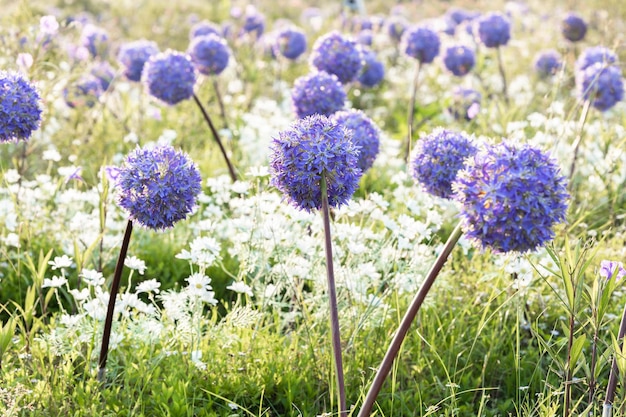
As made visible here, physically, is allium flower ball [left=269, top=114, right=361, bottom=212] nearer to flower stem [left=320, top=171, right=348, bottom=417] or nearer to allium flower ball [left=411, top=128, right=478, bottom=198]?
flower stem [left=320, top=171, right=348, bottom=417]

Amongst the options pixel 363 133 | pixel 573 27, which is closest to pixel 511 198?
pixel 363 133

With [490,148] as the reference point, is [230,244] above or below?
below

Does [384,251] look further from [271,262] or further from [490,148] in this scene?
[490,148]

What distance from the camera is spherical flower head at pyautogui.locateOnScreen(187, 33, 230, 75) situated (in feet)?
15.1

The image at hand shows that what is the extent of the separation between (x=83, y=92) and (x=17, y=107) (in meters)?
2.57

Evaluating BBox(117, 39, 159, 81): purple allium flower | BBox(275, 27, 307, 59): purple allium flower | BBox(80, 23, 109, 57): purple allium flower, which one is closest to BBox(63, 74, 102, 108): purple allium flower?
BBox(117, 39, 159, 81): purple allium flower

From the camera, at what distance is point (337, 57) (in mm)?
4039

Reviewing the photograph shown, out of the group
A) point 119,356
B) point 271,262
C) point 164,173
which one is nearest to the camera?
point 164,173

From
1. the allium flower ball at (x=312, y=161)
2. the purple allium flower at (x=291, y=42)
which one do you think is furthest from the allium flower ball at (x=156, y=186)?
the purple allium flower at (x=291, y=42)

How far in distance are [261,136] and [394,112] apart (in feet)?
7.66

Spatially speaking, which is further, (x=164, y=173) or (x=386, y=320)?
(x=386, y=320)

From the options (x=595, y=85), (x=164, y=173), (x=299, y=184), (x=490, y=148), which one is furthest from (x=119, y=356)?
(x=595, y=85)

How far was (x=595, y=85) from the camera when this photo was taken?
14.2 ft

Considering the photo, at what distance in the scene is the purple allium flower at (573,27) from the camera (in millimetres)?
6070
